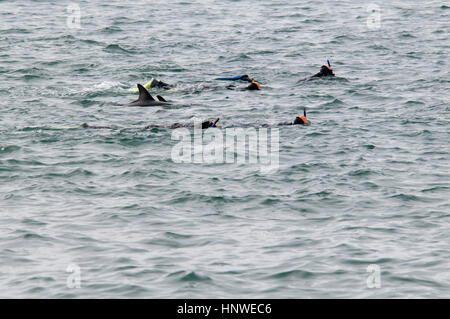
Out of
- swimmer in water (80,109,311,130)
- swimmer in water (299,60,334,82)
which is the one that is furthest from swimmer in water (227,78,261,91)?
swimmer in water (80,109,311,130)

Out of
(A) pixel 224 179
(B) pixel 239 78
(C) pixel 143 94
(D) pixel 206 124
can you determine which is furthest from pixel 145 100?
(A) pixel 224 179

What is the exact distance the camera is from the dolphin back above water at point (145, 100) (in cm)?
2445

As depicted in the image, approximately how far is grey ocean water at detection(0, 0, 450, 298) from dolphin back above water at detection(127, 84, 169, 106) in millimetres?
497

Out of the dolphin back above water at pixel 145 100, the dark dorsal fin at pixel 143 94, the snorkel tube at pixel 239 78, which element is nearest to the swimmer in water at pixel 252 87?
the snorkel tube at pixel 239 78

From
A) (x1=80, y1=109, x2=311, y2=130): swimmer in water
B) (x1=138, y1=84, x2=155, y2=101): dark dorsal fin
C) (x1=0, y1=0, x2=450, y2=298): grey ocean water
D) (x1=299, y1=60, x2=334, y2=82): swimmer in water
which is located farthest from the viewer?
(x1=299, y1=60, x2=334, y2=82): swimmer in water

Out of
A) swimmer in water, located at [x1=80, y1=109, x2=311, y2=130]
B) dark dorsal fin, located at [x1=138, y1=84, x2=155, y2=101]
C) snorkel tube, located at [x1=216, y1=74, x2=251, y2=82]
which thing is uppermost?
dark dorsal fin, located at [x1=138, y1=84, x2=155, y2=101]

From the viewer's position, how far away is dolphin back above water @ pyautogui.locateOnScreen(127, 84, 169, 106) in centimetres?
2445

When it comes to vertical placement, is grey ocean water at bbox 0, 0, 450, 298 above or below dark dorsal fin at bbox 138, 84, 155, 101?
below

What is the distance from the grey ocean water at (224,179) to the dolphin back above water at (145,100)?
497mm

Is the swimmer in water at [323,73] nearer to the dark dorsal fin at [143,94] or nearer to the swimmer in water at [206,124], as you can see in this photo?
the swimmer in water at [206,124]

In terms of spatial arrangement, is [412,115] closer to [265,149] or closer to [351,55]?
[265,149]

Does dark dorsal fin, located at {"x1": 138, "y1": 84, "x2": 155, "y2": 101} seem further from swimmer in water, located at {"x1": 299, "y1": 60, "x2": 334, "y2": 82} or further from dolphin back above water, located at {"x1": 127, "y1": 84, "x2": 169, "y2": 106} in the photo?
swimmer in water, located at {"x1": 299, "y1": 60, "x2": 334, "y2": 82}
